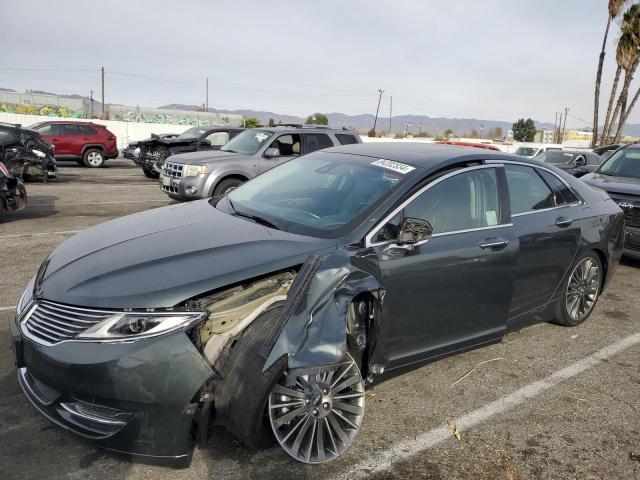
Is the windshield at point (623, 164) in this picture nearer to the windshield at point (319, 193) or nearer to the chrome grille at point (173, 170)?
the windshield at point (319, 193)

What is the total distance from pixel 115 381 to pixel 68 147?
1926 centimetres

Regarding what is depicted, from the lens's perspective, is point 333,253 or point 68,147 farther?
point 68,147

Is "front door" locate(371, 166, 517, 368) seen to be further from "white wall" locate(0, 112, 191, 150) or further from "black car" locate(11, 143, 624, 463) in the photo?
"white wall" locate(0, 112, 191, 150)

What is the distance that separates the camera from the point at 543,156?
16656 millimetres

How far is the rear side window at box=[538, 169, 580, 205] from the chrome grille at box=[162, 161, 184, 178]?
688 cm

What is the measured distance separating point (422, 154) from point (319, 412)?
2070 mm

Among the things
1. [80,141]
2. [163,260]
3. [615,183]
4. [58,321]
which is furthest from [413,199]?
[80,141]

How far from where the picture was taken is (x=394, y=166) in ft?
12.2

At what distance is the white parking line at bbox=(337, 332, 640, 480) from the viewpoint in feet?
9.21

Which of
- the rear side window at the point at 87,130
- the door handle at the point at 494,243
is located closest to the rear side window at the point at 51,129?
the rear side window at the point at 87,130

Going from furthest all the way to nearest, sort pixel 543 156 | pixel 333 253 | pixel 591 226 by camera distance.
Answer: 1. pixel 543 156
2. pixel 591 226
3. pixel 333 253

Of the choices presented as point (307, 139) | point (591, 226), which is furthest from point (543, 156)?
point (591, 226)

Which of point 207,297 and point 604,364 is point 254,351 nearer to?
point 207,297

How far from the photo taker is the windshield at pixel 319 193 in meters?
3.36
